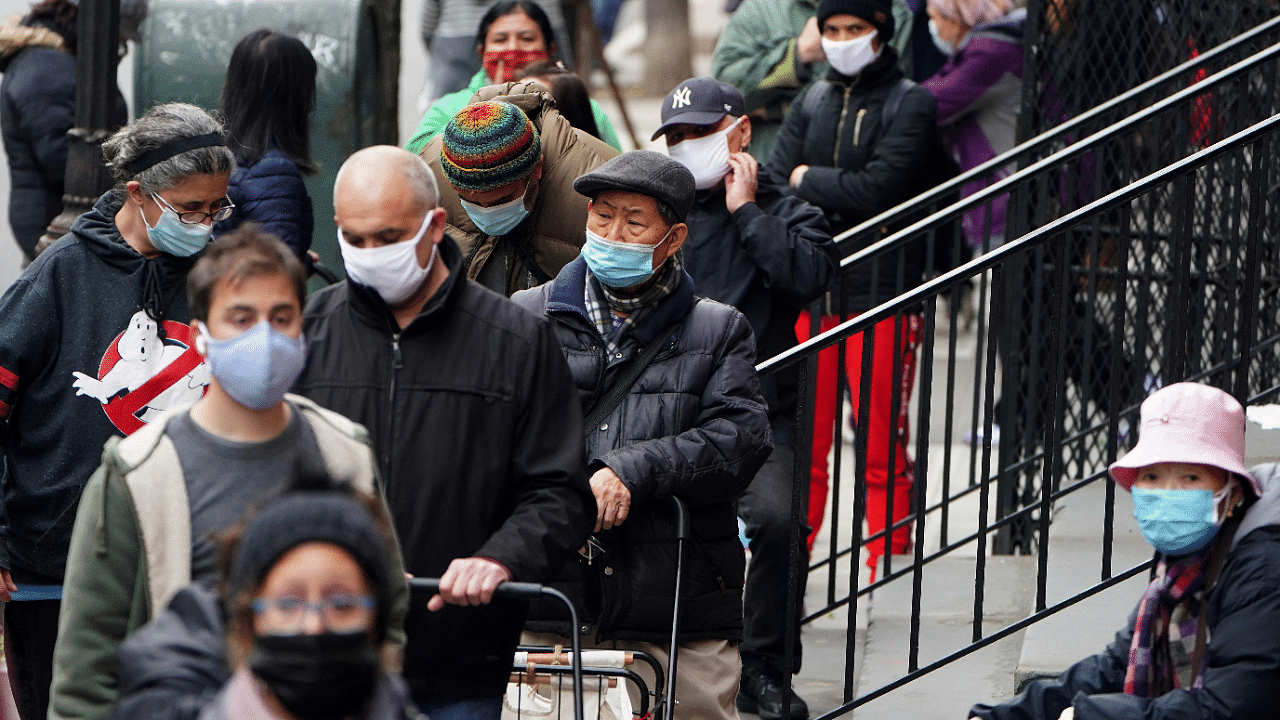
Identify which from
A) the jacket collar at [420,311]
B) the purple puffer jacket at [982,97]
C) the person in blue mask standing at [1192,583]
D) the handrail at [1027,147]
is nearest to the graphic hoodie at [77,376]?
the jacket collar at [420,311]

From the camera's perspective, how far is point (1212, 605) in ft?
12.9

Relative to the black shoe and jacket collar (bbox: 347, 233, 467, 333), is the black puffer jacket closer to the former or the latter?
jacket collar (bbox: 347, 233, 467, 333)

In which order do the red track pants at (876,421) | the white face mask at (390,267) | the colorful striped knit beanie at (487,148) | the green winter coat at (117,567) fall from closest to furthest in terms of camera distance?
the green winter coat at (117,567) → the white face mask at (390,267) → the colorful striped knit beanie at (487,148) → the red track pants at (876,421)

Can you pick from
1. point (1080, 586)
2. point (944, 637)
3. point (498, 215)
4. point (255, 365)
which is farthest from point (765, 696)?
point (255, 365)

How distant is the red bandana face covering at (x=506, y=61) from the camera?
754 cm

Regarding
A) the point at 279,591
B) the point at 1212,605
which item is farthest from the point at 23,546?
the point at 1212,605

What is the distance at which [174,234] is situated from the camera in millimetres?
4512

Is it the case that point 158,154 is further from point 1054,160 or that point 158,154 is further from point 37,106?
point 1054,160

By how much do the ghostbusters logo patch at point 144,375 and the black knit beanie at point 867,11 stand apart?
389 cm

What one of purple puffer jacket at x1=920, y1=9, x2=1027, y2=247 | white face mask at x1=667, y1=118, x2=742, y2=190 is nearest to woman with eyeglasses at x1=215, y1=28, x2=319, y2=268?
white face mask at x1=667, y1=118, x2=742, y2=190

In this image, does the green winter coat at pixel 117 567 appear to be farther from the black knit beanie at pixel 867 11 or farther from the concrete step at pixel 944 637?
the black knit beanie at pixel 867 11

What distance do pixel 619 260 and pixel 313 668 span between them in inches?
91.1

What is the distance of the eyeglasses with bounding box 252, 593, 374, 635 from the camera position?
2.53 metres

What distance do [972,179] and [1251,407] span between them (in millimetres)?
1493
